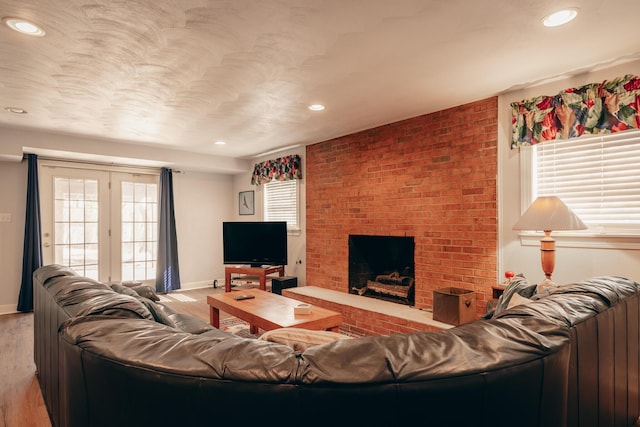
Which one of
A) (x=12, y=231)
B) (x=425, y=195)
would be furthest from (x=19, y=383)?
(x=425, y=195)

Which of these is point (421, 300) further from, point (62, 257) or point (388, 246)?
point (62, 257)

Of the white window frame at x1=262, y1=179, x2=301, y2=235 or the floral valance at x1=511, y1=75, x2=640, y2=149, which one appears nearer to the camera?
the floral valance at x1=511, y1=75, x2=640, y2=149

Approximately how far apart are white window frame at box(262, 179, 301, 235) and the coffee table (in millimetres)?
1912

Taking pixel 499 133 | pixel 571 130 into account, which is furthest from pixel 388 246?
pixel 571 130

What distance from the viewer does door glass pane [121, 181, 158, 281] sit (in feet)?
18.8

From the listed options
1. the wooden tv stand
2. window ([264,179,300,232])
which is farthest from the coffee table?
window ([264,179,300,232])

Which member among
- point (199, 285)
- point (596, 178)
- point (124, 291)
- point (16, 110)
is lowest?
point (199, 285)

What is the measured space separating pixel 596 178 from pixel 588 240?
48 cm

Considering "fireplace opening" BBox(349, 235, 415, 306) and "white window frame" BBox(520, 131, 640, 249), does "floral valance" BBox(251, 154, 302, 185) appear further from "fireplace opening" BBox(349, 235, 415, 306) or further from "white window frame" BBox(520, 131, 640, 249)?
"white window frame" BBox(520, 131, 640, 249)

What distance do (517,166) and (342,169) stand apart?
83.2 inches

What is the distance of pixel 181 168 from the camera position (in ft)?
20.3

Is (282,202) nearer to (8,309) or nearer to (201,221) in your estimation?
(201,221)

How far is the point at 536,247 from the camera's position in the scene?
9.98 feet

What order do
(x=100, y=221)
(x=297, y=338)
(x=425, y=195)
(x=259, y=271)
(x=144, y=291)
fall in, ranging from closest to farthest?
(x=297, y=338) < (x=144, y=291) < (x=425, y=195) < (x=259, y=271) < (x=100, y=221)
